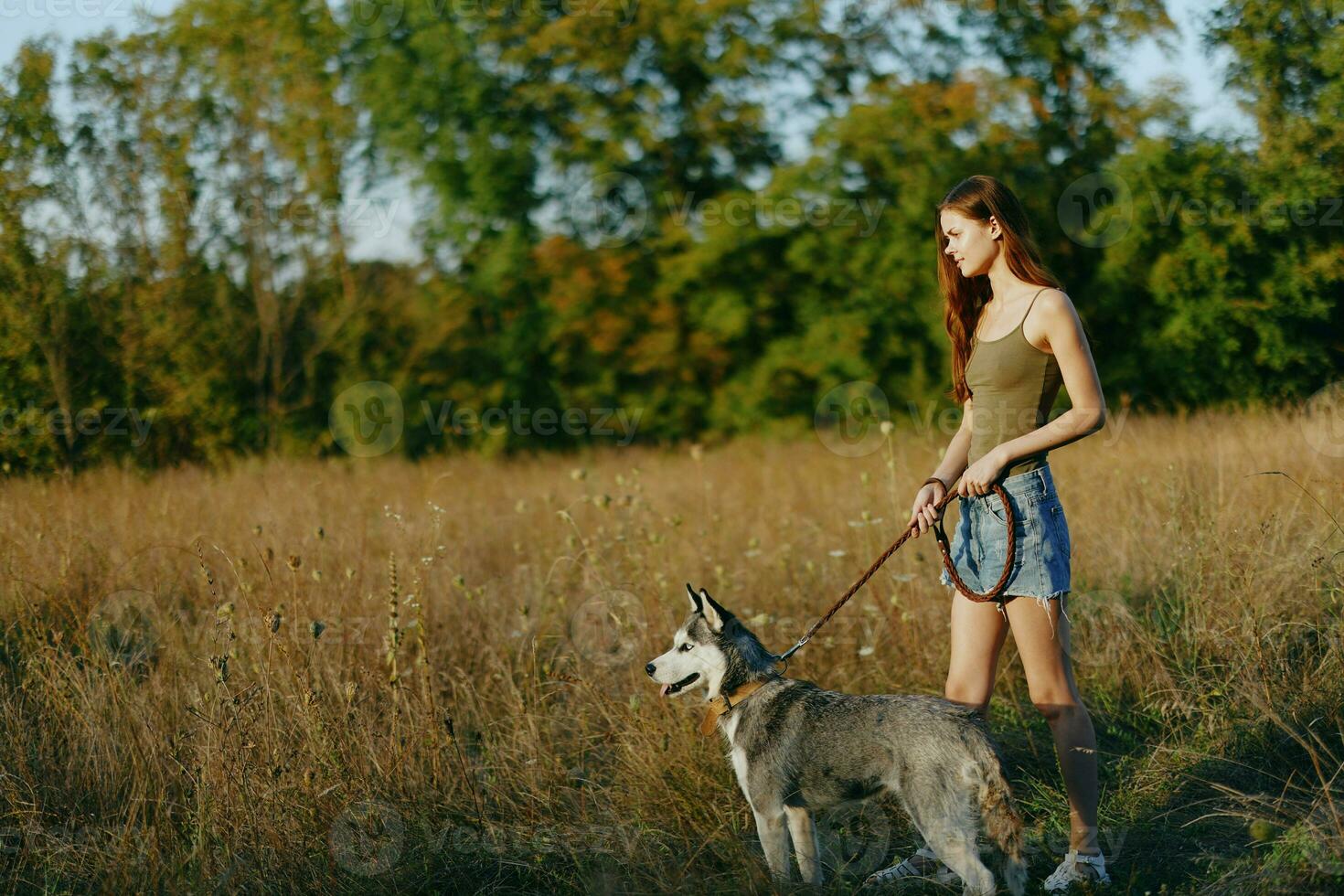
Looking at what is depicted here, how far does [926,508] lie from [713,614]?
0.77 m

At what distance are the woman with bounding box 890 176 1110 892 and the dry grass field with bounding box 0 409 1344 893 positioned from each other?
0.44 metres

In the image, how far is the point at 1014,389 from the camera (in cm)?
315

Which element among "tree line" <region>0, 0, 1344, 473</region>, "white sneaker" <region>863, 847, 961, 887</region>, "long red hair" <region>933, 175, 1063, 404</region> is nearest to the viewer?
"long red hair" <region>933, 175, 1063, 404</region>

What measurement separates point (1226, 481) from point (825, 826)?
3601mm

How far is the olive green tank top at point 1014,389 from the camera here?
10.2ft

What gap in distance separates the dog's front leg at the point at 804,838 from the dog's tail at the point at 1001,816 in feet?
1.87

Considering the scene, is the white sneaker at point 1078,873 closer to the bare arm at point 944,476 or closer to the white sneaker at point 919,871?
the white sneaker at point 919,871

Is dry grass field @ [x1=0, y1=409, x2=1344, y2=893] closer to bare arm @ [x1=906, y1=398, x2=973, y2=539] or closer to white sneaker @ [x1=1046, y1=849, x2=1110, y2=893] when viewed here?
white sneaker @ [x1=1046, y1=849, x2=1110, y2=893]

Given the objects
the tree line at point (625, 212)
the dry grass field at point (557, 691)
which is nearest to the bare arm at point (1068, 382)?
the dry grass field at point (557, 691)

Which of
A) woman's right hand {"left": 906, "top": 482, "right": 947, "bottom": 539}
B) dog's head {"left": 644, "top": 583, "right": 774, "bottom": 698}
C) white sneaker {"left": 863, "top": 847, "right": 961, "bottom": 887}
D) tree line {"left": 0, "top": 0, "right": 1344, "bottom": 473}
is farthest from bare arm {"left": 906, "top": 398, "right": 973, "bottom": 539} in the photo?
tree line {"left": 0, "top": 0, "right": 1344, "bottom": 473}

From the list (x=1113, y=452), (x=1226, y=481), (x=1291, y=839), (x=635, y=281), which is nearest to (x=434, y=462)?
(x=635, y=281)

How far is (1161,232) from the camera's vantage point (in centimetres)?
1255

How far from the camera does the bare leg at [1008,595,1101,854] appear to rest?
3.16 m

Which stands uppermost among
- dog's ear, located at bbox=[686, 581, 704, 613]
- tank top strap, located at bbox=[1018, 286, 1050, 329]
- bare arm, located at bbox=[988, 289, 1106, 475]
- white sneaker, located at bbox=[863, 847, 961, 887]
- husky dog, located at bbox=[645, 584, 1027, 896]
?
tank top strap, located at bbox=[1018, 286, 1050, 329]
